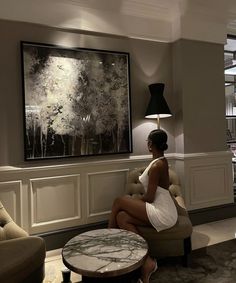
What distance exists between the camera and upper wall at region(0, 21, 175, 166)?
9.52ft

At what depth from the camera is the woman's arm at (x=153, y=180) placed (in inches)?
102

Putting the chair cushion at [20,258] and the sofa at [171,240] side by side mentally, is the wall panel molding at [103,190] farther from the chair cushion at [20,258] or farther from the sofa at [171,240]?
the chair cushion at [20,258]

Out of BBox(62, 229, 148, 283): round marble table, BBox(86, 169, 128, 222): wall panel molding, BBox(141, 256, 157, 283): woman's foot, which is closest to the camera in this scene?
BBox(62, 229, 148, 283): round marble table

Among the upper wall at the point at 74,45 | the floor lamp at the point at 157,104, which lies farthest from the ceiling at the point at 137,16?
the floor lamp at the point at 157,104

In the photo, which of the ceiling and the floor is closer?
the floor

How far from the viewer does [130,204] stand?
2.64 metres

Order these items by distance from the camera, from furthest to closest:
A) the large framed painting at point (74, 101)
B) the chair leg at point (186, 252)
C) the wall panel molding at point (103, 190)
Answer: the wall panel molding at point (103, 190)
the large framed painting at point (74, 101)
the chair leg at point (186, 252)

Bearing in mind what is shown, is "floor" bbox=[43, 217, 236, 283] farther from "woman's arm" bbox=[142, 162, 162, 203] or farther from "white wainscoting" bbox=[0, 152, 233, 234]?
"woman's arm" bbox=[142, 162, 162, 203]

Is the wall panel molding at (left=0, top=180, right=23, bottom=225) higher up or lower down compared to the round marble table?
higher up

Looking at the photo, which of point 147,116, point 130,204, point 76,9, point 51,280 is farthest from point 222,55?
point 51,280

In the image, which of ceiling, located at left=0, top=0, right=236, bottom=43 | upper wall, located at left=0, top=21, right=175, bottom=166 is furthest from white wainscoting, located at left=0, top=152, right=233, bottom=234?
ceiling, located at left=0, top=0, right=236, bottom=43

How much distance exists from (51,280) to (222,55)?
→ 3564mm

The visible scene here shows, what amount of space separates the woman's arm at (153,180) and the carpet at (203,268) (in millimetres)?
661

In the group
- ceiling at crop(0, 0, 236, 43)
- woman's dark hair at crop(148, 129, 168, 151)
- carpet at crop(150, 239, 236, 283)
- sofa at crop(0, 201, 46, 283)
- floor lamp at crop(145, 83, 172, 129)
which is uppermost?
ceiling at crop(0, 0, 236, 43)
